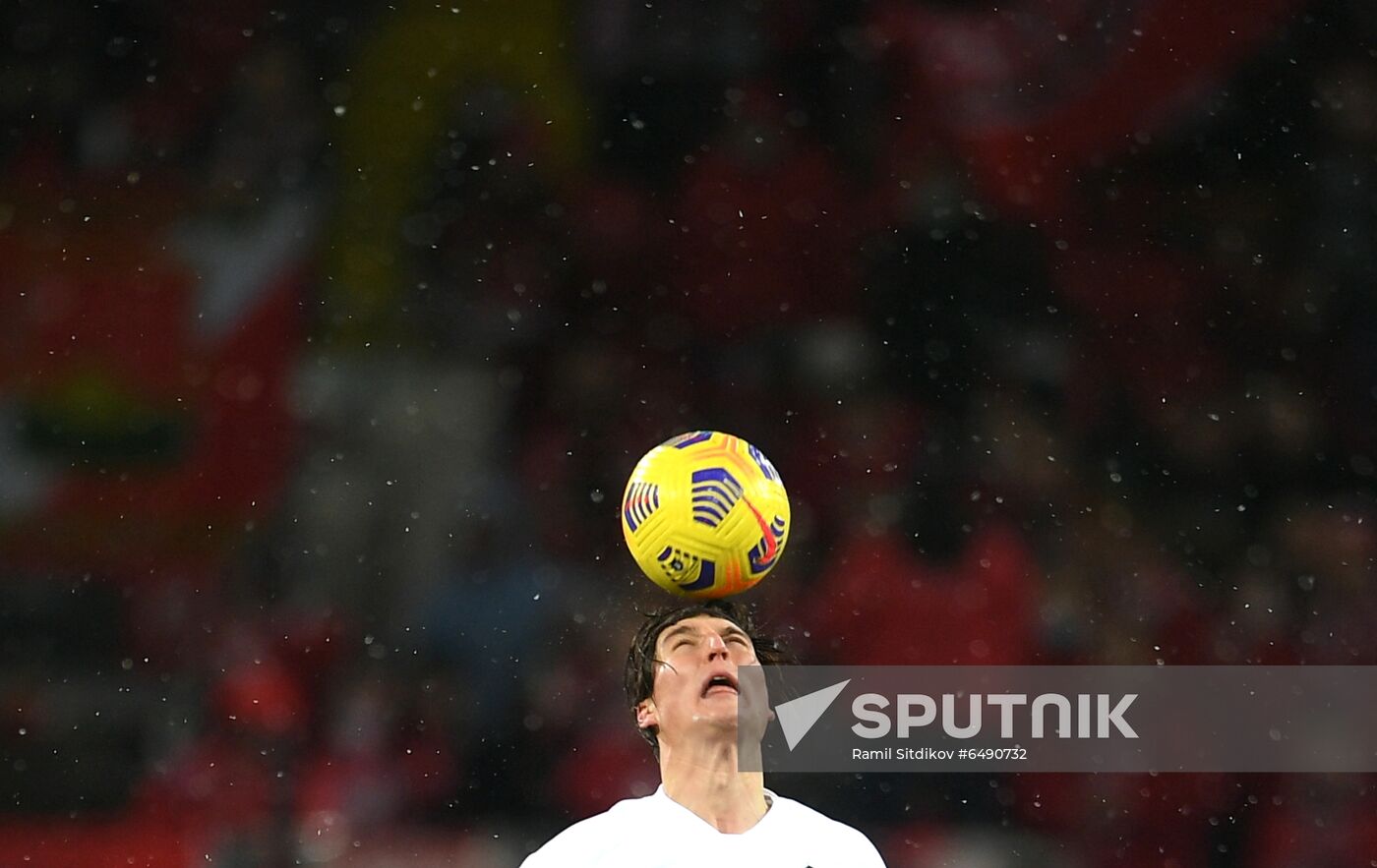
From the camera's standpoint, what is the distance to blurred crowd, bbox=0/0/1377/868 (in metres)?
5.07

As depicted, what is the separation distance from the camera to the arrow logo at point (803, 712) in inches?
187

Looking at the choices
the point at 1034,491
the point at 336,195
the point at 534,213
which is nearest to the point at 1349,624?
the point at 1034,491

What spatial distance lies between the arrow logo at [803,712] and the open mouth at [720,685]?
173 centimetres

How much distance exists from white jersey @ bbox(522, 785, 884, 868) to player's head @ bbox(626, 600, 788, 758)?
149mm

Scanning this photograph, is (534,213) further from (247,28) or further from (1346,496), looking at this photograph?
(1346,496)

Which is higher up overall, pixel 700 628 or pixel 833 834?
pixel 700 628

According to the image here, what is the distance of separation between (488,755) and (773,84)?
247 centimetres

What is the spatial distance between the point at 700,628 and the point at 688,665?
0.08 m

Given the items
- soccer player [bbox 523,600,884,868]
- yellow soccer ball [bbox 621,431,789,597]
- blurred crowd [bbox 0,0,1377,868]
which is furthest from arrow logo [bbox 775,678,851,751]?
soccer player [bbox 523,600,884,868]

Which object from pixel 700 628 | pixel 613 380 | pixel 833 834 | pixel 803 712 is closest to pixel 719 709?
pixel 700 628

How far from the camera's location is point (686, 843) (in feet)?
9.30

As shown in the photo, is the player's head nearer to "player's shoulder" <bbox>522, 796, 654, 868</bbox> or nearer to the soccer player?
the soccer player

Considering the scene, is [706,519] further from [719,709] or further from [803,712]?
[803,712]

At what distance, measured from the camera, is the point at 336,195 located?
18.9 ft
